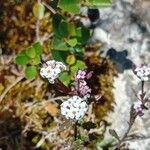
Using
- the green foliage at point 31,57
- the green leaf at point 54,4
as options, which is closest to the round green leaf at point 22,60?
the green foliage at point 31,57

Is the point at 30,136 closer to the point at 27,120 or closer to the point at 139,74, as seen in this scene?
the point at 27,120

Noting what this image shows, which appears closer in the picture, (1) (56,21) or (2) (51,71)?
(2) (51,71)

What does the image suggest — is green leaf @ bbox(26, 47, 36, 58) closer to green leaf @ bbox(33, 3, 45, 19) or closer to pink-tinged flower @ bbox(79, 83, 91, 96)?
green leaf @ bbox(33, 3, 45, 19)

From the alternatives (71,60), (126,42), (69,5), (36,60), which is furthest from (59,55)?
(126,42)

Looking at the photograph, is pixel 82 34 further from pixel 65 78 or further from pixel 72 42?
pixel 65 78

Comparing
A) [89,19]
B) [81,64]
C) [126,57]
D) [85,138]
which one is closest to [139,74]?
[85,138]

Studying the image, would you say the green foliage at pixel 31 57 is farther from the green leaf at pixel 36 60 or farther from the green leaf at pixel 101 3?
the green leaf at pixel 101 3
